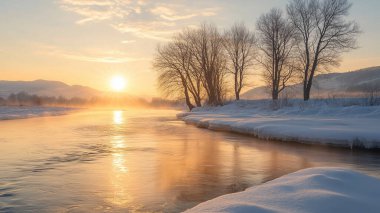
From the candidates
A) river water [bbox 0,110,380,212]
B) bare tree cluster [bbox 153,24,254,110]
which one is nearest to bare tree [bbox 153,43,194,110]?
bare tree cluster [bbox 153,24,254,110]

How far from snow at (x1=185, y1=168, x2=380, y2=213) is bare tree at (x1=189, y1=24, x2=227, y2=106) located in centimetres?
4030

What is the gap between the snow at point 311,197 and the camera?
4.73 meters

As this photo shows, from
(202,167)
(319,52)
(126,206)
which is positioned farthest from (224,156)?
(319,52)

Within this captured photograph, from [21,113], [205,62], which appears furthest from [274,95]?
[21,113]

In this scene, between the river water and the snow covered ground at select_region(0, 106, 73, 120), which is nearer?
the river water

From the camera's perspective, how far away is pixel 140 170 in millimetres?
10016

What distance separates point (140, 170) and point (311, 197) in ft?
19.1

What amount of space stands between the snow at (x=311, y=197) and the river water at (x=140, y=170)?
1556mm

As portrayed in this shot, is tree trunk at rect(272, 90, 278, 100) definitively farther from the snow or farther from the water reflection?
the snow

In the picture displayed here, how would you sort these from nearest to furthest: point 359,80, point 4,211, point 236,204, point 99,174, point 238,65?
point 236,204 < point 4,211 < point 99,174 < point 238,65 < point 359,80

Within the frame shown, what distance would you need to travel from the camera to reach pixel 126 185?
27.1 ft

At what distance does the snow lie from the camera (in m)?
4.73

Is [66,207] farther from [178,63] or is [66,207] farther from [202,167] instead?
[178,63]

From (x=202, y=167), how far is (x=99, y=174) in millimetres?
2956
